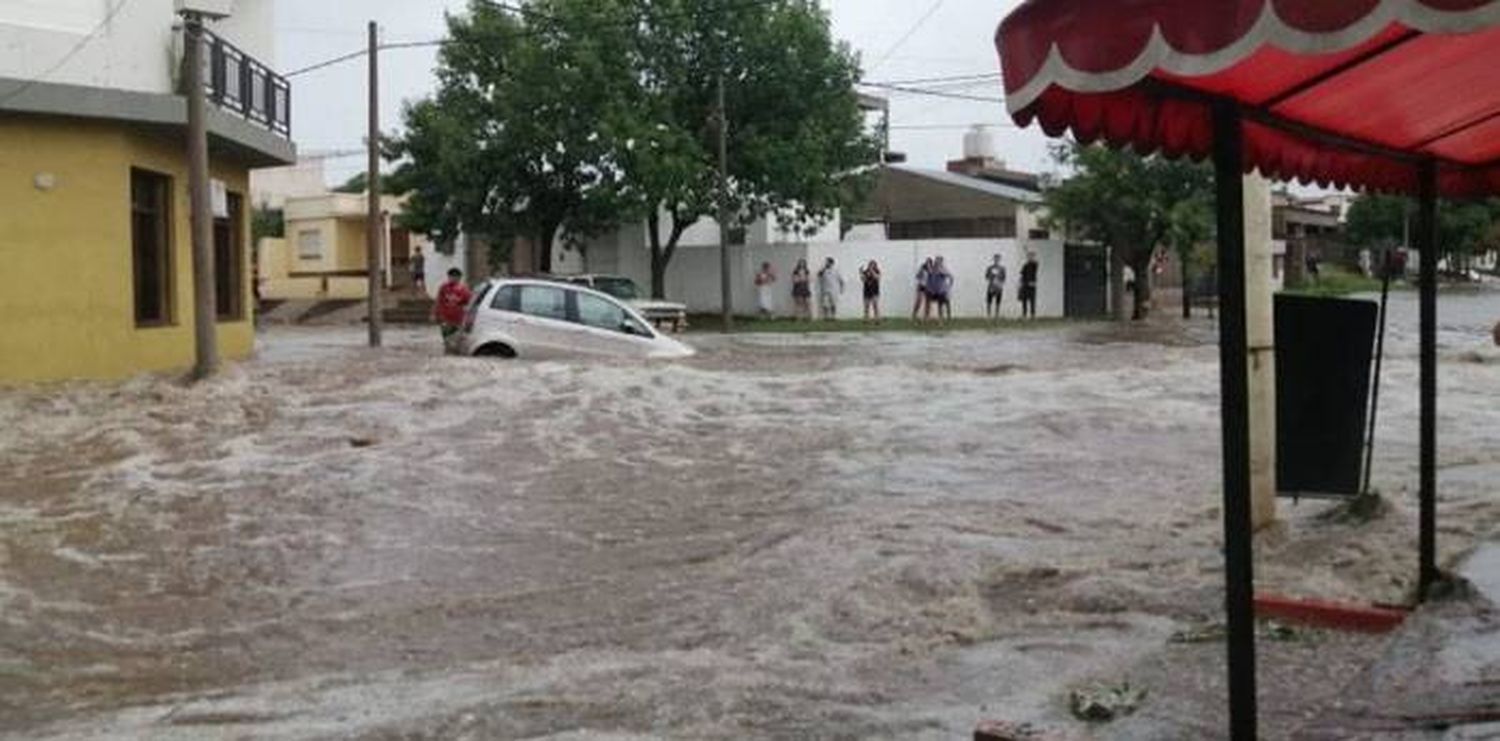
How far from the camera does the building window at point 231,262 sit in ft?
76.7

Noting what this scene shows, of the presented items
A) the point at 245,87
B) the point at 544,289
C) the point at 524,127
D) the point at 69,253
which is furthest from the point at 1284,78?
the point at 524,127

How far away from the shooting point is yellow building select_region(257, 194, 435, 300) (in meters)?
54.2

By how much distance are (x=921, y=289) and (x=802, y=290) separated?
314 cm

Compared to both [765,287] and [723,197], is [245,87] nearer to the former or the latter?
[723,197]

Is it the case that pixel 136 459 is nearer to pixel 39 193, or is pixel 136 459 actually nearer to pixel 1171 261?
pixel 39 193

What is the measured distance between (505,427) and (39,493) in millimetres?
4185

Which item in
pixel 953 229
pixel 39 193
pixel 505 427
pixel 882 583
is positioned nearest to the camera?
pixel 882 583

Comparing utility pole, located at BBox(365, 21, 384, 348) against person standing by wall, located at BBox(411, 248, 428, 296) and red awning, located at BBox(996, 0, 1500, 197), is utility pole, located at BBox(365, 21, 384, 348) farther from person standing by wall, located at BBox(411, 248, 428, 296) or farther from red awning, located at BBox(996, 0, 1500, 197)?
red awning, located at BBox(996, 0, 1500, 197)

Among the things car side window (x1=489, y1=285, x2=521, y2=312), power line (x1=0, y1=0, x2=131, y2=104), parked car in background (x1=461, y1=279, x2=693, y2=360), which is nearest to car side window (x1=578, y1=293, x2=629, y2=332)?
parked car in background (x1=461, y1=279, x2=693, y2=360)

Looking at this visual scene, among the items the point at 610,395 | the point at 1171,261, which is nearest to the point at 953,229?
the point at 1171,261

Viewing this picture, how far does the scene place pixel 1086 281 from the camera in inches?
1737

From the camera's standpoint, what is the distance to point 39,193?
700 inches

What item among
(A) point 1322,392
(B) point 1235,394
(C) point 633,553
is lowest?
(C) point 633,553

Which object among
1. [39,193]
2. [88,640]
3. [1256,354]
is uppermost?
[39,193]
